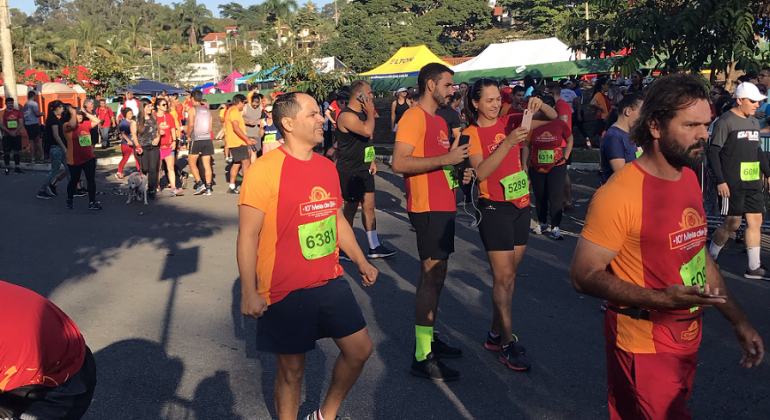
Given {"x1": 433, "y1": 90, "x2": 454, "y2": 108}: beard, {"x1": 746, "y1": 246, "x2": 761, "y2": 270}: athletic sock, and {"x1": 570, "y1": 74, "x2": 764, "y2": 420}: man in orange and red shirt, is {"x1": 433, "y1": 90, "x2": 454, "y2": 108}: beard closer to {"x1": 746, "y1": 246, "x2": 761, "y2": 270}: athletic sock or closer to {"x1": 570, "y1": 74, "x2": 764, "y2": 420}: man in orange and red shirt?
{"x1": 570, "y1": 74, "x2": 764, "y2": 420}: man in orange and red shirt

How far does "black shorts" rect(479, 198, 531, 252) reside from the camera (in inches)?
197

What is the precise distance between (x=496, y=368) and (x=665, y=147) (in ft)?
9.05

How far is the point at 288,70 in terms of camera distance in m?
20.0

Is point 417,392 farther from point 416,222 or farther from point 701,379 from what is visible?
point 701,379

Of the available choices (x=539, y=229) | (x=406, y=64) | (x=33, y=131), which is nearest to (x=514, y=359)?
(x=539, y=229)

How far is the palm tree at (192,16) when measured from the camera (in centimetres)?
15788

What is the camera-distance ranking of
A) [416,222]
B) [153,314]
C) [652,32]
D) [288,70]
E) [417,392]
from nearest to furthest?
[417,392] → [416,222] → [153,314] → [652,32] → [288,70]

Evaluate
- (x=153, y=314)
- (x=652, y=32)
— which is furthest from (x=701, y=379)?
(x=652, y=32)

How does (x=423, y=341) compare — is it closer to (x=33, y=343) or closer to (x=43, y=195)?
(x=33, y=343)

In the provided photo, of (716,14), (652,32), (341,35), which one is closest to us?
(716,14)

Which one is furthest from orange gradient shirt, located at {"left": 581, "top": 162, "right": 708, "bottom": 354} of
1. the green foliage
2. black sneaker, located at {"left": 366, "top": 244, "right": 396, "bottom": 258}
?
the green foliage

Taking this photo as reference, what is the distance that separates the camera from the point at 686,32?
11.4 metres

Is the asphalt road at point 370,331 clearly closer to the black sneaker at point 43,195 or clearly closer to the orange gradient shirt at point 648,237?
the orange gradient shirt at point 648,237

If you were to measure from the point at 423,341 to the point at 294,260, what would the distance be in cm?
169
